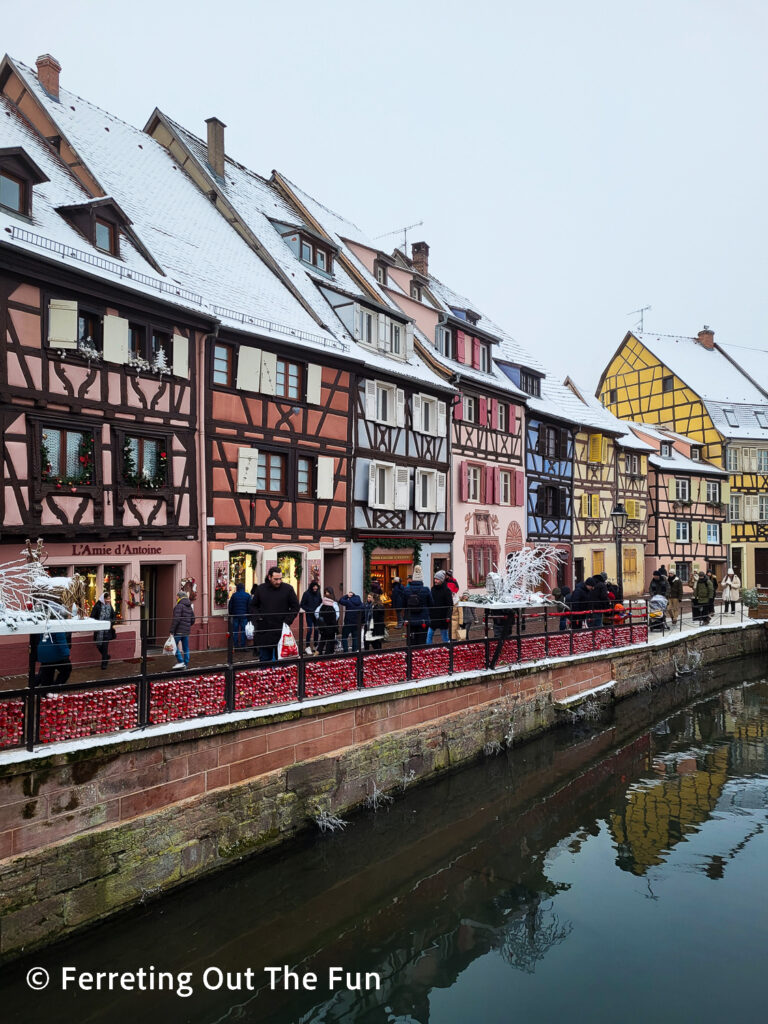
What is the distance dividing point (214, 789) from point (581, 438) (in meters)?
27.2

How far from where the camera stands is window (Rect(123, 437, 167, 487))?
1516 cm

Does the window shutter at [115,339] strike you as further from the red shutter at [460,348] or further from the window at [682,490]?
the window at [682,490]

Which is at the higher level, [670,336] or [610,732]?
[670,336]

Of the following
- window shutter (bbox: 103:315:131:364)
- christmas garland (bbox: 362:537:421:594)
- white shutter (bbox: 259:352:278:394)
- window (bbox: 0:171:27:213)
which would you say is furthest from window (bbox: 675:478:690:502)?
window (bbox: 0:171:27:213)

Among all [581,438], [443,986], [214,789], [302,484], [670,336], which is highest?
[670,336]

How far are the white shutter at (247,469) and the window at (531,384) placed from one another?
599 inches

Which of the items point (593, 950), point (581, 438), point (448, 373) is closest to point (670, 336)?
point (581, 438)

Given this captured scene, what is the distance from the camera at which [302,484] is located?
19484mm

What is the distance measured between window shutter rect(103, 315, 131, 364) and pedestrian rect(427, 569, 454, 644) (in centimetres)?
736

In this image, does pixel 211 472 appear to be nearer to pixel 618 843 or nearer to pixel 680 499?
pixel 618 843

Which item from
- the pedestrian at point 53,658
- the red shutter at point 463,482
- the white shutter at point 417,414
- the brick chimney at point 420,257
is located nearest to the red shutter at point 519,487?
the red shutter at point 463,482

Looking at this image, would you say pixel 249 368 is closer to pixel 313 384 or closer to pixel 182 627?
pixel 313 384

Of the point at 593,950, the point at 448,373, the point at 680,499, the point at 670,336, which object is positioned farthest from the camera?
the point at 670,336

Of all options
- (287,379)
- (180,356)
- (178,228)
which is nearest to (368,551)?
(287,379)
